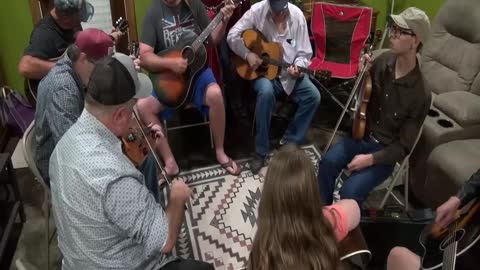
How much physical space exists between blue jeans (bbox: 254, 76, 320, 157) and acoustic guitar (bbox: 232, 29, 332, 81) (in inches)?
2.2

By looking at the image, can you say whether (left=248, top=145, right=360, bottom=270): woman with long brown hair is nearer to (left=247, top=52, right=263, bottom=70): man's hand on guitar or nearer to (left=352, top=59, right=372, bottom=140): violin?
(left=352, top=59, right=372, bottom=140): violin

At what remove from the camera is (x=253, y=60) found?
2.98 meters

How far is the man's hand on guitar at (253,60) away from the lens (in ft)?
9.79

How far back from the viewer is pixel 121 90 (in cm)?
145

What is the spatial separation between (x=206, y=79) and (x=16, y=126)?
126cm

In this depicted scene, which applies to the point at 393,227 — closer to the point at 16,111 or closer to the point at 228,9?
the point at 228,9

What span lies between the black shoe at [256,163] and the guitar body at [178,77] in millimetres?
651

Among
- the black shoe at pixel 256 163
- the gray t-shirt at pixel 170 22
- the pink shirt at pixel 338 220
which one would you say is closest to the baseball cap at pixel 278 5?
the gray t-shirt at pixel 170 22

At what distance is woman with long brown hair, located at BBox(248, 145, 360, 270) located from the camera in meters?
1.32

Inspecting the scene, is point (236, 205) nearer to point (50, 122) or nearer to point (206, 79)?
point (206, 79)

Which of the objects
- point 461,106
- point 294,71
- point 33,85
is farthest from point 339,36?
point 33,85

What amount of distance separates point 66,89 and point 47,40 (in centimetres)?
72

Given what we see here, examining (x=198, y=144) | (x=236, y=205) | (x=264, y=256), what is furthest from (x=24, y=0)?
(x=264, y=256)

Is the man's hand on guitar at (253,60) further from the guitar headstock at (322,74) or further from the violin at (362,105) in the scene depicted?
the violin at (362,105)
